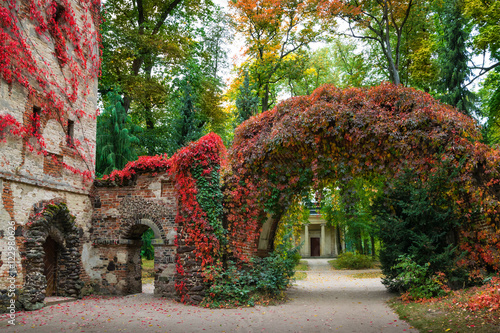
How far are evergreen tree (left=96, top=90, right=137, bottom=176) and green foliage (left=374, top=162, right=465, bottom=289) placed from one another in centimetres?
1175

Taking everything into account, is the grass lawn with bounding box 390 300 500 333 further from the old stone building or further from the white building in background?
the white building in background

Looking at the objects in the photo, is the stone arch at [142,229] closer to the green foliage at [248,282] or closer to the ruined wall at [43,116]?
the ruined wall at [43,116]

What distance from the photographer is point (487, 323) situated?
222 inches

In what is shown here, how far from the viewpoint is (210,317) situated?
787 centimetres

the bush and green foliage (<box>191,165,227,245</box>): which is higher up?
green foliage (<box>191,165,227,245</box>)

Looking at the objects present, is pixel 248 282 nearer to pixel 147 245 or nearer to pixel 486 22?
pixel 147 245

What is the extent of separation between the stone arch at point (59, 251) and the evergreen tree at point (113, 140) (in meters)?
5.81

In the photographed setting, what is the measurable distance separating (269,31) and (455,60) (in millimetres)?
9175

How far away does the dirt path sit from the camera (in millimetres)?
6758

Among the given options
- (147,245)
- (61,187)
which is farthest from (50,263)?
(147,245)

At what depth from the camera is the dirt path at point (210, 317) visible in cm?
676

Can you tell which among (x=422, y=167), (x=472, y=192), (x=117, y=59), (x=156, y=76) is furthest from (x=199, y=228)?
(x=156, y=76)

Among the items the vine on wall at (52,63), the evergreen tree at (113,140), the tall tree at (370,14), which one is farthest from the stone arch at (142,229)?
the tall tree at (370,14)

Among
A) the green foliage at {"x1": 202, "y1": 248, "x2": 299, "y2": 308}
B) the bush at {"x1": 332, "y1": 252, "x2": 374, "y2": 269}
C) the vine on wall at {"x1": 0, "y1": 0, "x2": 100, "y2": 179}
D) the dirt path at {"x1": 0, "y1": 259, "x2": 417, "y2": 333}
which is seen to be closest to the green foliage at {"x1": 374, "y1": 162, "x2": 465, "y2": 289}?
the dirt path at {"x1": 0, "y1": 259, "x2": 417, "y2": 333}
